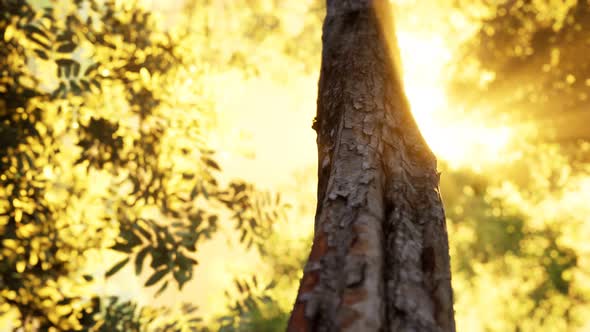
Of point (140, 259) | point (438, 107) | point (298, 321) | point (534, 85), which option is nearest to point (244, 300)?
point (140, 259)

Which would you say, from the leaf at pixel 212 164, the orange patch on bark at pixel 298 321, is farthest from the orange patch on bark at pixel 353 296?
the leaf at pixel 212 164

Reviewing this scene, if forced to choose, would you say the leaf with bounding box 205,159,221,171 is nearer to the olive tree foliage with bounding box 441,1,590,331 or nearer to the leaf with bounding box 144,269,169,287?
the leaf with bounding box 144,269,169,287

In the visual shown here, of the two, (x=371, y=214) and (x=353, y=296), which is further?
(x=371, y=214)

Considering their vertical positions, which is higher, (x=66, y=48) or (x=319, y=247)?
(x=66, y=48)

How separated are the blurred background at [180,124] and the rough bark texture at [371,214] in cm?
61

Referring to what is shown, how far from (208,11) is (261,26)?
1.40 m

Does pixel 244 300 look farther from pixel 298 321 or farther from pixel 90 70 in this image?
pixel 298 321

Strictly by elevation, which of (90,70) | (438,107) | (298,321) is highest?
(438,107)

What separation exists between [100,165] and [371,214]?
4.90 meters

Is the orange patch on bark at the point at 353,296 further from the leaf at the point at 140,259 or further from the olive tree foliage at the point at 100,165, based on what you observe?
the olive tree foliage at the point at 100,165

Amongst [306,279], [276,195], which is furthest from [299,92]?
[306,279]

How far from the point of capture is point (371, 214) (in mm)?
1903

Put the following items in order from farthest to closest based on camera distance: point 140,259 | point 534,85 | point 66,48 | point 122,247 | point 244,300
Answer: point 534,85, point 244,300, point 66,48, point 140,259, point 122,247

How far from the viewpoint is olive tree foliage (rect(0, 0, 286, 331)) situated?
206 inches
